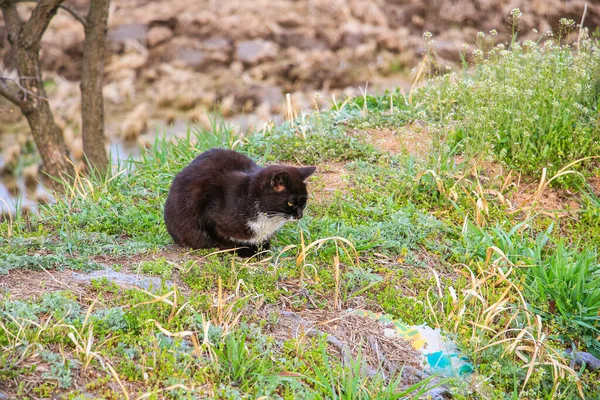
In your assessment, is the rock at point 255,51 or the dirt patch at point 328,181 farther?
the rock at point 255,51

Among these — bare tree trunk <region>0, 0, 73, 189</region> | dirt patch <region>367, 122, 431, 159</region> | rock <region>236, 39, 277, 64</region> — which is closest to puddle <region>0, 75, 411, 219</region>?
bare tree trunk <region>0, 0, 73, 189</region>

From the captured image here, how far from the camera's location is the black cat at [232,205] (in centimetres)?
453

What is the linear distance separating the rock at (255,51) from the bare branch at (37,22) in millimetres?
5374

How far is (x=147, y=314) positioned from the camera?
12.3ft

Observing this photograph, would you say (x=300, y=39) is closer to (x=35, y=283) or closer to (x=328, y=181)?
(x=328, y=181)

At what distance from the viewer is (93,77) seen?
23.0ft

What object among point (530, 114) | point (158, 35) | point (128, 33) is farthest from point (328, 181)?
→ point (128, 33)

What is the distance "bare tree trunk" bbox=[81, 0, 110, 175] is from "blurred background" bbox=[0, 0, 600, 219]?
157 cm

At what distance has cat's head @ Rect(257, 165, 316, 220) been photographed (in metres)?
4.50

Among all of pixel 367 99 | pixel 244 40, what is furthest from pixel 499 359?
pixel 244 40

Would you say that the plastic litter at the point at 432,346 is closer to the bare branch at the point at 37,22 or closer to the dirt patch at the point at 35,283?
the dirt patch at the point at 35,283

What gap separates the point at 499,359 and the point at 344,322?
954 millimetres

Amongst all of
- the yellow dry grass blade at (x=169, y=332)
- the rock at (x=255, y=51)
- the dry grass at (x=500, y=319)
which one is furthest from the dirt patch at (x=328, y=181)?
the rock at (x=255, y=51)

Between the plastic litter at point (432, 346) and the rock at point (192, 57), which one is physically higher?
the rock at point (192, 57)
